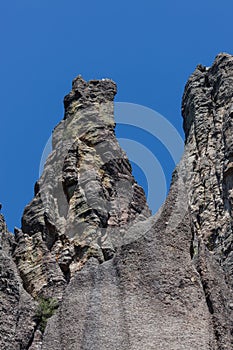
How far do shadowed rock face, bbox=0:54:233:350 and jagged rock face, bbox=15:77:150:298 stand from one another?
0.06 m

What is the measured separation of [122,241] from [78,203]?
15549 millimetres

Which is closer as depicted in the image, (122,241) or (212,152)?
(122,241)

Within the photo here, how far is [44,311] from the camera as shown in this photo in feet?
118

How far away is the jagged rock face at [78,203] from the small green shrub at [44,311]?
7.75ft

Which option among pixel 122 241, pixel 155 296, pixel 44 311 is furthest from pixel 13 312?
pixel 155 296

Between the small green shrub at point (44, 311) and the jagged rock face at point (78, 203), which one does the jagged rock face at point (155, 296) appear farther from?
the jagged rock face at point (78, 203)

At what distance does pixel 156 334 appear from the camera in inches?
1155

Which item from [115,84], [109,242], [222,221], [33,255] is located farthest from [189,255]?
[115,84]

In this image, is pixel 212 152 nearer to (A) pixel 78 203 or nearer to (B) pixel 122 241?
(A) pixel 78 203

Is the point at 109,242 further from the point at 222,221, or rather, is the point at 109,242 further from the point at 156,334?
the point at 156,334

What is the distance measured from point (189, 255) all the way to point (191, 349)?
410 centimetres

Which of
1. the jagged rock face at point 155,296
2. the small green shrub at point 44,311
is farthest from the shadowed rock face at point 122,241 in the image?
the small green shrub at point 44,311

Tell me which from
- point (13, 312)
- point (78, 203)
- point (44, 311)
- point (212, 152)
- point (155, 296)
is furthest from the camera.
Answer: point (78, 203)

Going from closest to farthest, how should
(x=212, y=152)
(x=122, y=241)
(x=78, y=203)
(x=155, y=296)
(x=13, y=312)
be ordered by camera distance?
1. (x=155, y=296)
2. (x=122, y=241)
3. (x=13, y=312)
4. (x=212, y=152)
5. (x=78, y=203)
